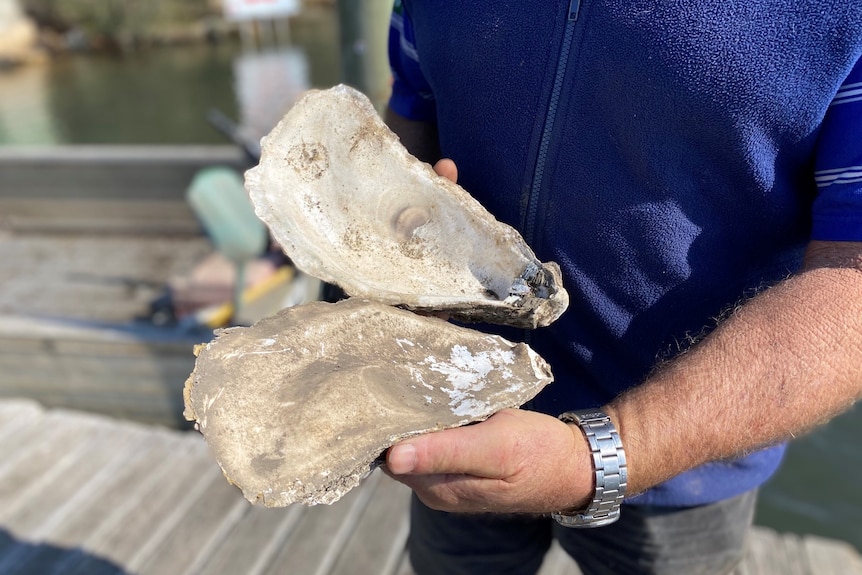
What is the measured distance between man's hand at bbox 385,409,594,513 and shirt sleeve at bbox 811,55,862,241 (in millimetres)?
440

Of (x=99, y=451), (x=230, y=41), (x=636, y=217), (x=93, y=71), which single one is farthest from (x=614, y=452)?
(x=230, y=41)

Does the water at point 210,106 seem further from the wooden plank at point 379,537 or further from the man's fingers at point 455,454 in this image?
the man's fingers at point 455,454

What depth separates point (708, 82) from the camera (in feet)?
2.90

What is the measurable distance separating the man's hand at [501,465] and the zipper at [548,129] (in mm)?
348

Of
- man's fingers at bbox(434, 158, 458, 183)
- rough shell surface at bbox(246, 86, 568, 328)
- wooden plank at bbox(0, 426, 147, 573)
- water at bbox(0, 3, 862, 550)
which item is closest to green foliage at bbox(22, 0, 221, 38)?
water at bbox(0, 3, 862, 550)

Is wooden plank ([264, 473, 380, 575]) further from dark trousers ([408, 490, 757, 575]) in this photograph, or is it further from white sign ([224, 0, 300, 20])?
white sign ([224, 0, 300, 20])

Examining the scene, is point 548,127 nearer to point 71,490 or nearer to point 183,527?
point 183,527

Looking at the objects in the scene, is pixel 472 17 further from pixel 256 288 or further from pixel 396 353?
pixel 256 288

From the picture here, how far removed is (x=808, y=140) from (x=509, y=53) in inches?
17.6

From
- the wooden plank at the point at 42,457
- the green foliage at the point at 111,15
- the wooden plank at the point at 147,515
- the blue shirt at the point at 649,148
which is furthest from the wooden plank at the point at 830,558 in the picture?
the green foliage at the point at 111,15

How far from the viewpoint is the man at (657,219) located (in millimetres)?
846

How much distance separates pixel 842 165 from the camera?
849 mm

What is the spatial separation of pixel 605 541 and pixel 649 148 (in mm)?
784

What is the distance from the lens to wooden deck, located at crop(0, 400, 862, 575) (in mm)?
2127
